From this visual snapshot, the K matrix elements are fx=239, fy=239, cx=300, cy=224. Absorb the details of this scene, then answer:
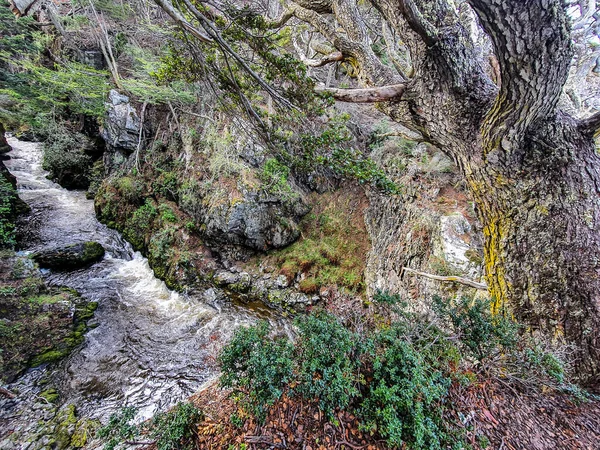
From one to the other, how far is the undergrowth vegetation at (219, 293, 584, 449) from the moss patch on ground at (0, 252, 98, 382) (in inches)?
A: 197

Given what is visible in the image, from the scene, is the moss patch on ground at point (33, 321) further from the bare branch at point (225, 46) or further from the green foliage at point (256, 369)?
the bare branch at point (225, 46)

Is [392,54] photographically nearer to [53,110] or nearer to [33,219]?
[33,219]

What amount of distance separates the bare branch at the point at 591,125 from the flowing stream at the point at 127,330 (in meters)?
6.01

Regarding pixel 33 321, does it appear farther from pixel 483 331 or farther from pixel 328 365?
pixel 483 331

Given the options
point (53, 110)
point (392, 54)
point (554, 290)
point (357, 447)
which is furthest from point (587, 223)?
point (53, 110)

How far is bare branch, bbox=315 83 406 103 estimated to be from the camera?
2.24m

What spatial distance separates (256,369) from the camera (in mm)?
2158

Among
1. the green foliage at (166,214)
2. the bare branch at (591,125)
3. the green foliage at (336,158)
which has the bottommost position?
the green foliage at (166,214)

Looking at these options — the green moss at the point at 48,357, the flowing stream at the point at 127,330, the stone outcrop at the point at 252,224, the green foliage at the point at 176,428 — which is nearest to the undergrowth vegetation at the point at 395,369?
the green foliage at the point at 176,428

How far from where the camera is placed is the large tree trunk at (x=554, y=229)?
1926 mm

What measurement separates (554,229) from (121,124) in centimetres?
1263

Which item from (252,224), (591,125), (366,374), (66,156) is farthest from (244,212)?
(66,156)

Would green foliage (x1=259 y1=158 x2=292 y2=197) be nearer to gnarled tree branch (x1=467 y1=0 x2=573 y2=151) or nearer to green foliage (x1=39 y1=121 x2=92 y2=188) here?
gnarled tree branch (x1=467 y1=0 x2=573 y2=151)

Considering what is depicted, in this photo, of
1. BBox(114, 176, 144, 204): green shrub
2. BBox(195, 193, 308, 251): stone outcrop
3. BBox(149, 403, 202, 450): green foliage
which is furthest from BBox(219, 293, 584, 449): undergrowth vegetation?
BBox(114, 176, 144, 204): green shrub
